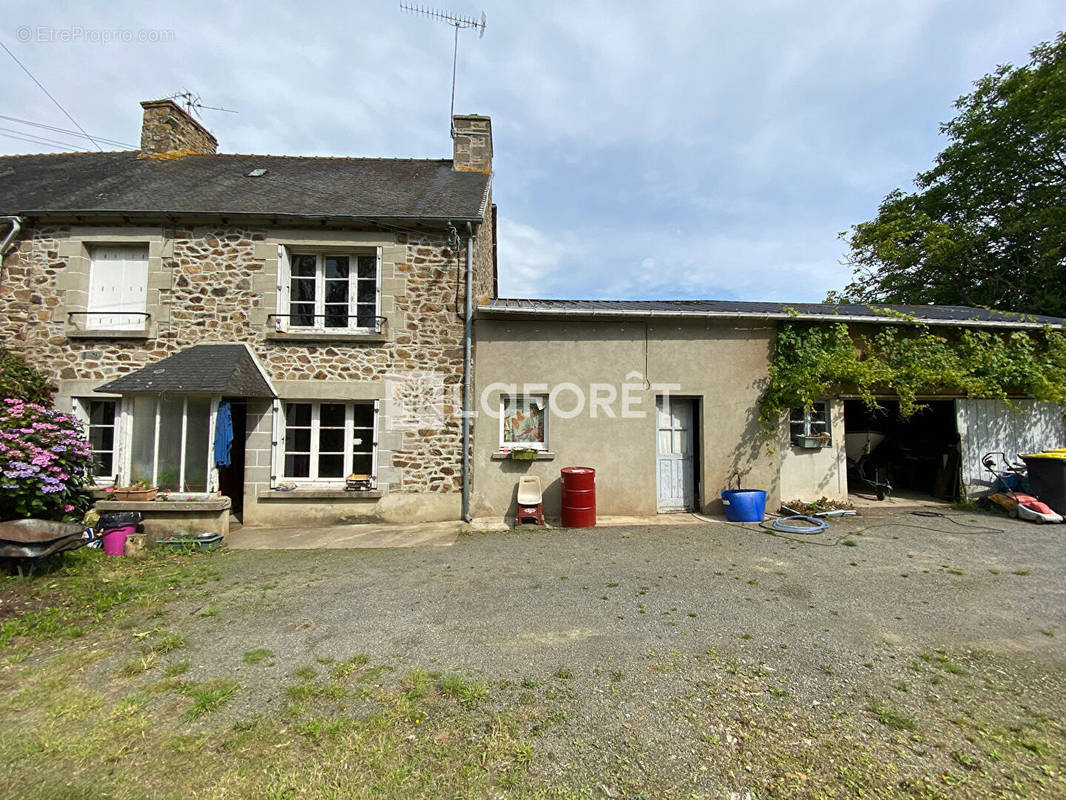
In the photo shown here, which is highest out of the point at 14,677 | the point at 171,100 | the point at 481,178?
the point at 171,100

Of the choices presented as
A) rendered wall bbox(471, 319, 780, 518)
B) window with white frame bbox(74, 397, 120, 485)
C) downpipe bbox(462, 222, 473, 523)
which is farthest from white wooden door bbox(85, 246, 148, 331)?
rendered wall bbox(471, 319, 780, 518)

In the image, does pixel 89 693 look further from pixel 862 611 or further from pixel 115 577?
pixel 862 611

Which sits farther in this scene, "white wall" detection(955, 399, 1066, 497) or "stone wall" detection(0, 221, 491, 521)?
"white wall" detection(955, 399, 1066, 497)

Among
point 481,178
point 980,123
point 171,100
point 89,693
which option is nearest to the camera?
point 89,693

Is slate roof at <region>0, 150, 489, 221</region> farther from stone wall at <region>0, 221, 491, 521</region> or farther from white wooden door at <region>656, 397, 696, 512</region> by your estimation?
white wooden door at <region>656, 397, 696, 512</region>

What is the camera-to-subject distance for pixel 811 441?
852 centimetres

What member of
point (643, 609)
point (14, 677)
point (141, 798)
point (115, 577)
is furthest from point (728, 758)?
point (115, 577)

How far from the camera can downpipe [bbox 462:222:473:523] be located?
7.77 m

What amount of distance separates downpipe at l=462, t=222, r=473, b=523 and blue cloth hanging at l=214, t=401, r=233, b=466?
359 centimetres

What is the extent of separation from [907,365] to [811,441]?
2223 millimetres

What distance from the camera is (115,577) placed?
16.9ft

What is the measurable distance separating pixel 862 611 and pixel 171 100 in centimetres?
1579

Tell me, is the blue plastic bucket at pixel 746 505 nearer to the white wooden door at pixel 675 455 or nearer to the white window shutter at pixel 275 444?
the white wooden door at pixel 675 455

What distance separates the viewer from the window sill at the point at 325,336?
7.76 meters
